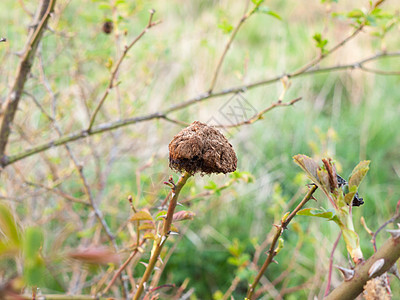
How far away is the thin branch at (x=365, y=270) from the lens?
45cm

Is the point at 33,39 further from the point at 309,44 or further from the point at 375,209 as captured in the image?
the point at 309,44

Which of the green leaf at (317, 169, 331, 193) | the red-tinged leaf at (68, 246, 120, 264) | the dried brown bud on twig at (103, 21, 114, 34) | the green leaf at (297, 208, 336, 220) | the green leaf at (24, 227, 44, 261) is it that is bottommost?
the red-tinged leaf at (68, 246, 120, 264)

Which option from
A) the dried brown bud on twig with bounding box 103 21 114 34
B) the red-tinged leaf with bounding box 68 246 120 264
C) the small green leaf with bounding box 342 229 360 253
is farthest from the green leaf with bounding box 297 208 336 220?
the dried brown bud on twig with bounding box 103 21 114 34

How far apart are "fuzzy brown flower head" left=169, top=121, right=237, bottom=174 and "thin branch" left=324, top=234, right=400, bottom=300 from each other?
0.57 feet

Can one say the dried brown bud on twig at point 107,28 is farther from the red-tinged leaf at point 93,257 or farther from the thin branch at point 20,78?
the red-tinged leaf at point 93,257

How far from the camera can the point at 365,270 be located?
1.49ft

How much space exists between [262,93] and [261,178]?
1236 mm

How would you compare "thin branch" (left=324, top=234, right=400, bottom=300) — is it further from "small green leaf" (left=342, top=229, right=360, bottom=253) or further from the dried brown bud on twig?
the dried brown bud on twig

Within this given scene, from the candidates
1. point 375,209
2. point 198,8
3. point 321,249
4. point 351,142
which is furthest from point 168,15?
point 321,249

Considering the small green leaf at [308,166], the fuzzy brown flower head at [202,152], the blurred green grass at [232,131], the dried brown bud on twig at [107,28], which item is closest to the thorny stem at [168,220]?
the fuzzy brown flower head at [202,152]

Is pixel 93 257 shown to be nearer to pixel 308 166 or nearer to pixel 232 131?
pixel 308 166

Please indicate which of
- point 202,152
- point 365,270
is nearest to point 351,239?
point 365,270

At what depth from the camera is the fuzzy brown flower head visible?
1.50ft

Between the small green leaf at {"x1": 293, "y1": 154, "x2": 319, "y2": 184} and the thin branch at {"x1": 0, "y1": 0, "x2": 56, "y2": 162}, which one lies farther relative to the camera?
the thin branch at {"x1": 0, "y1": 0, "x2": 56, "y2": 162}
